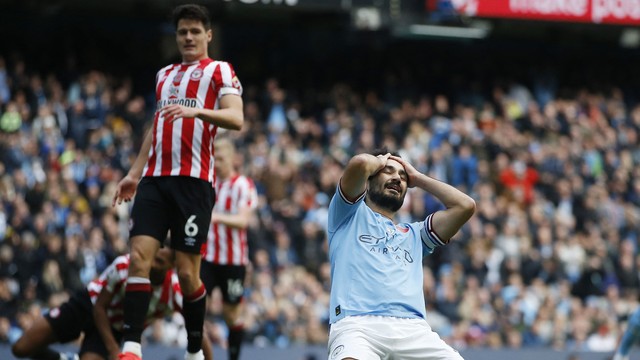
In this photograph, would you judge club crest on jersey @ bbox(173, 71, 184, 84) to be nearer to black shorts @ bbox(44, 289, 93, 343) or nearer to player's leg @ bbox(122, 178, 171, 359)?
player's leg @ bbox(122, 178, 171, 359)

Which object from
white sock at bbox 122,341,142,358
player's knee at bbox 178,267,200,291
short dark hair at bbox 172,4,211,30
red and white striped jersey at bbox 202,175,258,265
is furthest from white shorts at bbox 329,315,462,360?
red and white striped jersey at bbox 202,175,258,265

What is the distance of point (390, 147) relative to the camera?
66.6 feet

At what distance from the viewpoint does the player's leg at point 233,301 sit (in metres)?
10.7

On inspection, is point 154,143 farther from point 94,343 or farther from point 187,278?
point 94,343

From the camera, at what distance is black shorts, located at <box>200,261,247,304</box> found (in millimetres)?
10734

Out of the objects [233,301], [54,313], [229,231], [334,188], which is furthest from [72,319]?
[334,188]

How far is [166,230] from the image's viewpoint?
7855 mm

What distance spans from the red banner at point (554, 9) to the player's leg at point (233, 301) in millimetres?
11875

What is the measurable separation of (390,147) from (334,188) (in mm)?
1737

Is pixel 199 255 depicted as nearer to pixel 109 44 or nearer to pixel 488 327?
pixel 488 327

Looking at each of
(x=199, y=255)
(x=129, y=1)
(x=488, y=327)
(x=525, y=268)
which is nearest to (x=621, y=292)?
(x=525, y=268)

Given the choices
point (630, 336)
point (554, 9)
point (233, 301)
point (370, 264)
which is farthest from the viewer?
point (554, 9)

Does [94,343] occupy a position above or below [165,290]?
below

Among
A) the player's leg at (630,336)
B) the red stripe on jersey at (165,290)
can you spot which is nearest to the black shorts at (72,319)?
the red stripe on jersey at (165,290)
